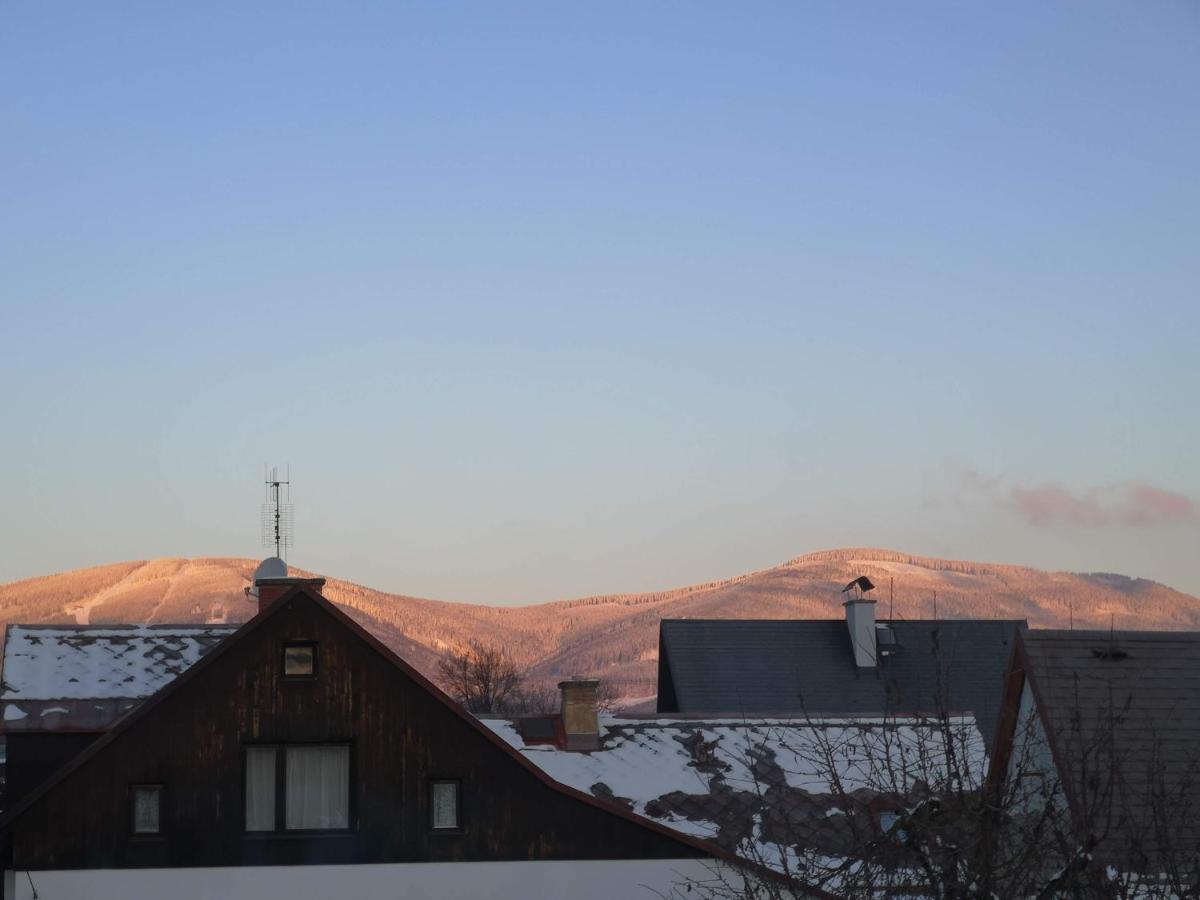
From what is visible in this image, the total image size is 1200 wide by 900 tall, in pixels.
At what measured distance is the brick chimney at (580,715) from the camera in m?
36.0

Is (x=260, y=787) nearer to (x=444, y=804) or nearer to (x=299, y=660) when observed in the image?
(x=299, y=660)

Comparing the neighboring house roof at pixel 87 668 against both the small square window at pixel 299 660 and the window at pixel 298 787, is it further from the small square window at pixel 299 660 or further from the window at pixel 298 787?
the small square window at pixel 299 660

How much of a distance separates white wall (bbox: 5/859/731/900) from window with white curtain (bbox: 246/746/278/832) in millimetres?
759

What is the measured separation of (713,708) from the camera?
2195 inches

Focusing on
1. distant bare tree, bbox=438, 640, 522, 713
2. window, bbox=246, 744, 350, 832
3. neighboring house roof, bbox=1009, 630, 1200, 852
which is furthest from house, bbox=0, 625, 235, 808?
distant bare tree, bbox=438, 640, 522, 713

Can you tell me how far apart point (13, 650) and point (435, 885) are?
10183mm

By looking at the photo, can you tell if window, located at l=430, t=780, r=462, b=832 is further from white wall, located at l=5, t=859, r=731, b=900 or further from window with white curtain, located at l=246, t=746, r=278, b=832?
window with white curtain, located at l=246, t=746, r=278, b=832

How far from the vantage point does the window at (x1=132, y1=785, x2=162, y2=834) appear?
2991cm

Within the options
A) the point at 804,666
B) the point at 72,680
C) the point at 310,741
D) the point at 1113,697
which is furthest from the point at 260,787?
the point at 804,666

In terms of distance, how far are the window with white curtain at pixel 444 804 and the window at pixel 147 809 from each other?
14.4ft

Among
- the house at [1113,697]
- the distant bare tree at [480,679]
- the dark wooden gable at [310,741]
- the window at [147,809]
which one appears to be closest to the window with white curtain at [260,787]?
the dark wooden gable at [310,741]

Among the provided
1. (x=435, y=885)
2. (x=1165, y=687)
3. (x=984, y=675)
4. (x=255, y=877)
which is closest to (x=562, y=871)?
(x=435, y=885)

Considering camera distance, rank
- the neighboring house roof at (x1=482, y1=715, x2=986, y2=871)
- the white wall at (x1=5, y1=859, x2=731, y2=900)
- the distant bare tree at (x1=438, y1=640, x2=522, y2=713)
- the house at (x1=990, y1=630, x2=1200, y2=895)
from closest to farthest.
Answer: the house at (x1=990, y1=630, x2=1200, y2=895)
the white wall at (x1=5, y1=859, x2=731, y2=900)
the neighboring house roof at (x1=482, y1=715, x2=986, y2=871)
the distant bare tree at (x1=438, y1=640, x2=522, y2=713)

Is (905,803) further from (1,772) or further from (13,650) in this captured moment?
(1,772)
